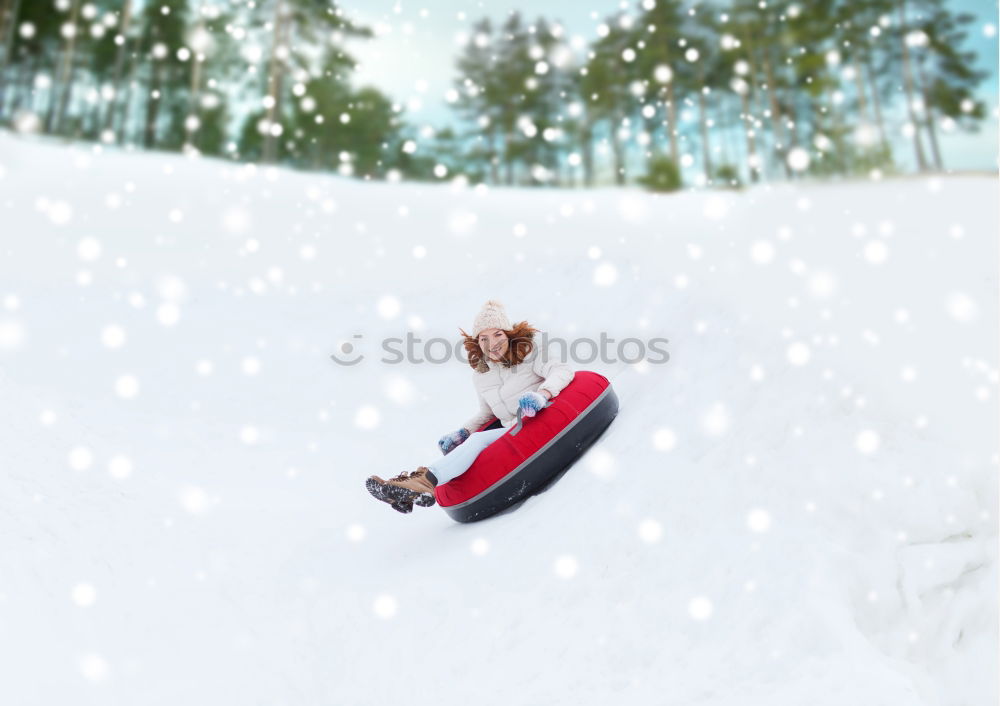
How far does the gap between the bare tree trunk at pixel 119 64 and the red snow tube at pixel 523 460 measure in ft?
54.2

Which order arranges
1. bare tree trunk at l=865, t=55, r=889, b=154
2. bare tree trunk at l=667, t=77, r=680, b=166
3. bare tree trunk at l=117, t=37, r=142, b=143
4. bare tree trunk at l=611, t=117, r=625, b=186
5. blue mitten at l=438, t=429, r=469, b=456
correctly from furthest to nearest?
bare tree trunk at l=117, t=37, r=142, b=143
bare tree trunk at l=611, t=117, r=625, b=186
bare tree trunk at l=667, t=77, r=680, b=166
bare tree trunk at l=865, t=55, r=889, b=154
blue mitten at l=438, t=429, r=469, b=456

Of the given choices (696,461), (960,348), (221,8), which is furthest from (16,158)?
(960,348)

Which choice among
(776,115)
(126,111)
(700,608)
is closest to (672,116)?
(776,115)

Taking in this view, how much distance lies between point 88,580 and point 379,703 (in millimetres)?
1722

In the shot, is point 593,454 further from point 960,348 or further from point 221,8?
point 221,8

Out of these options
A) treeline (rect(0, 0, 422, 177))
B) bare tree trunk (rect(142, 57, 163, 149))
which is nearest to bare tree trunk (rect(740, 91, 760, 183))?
treeline (rect(0, 0, 422, 177))

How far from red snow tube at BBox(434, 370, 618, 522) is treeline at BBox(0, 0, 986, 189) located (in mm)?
7128

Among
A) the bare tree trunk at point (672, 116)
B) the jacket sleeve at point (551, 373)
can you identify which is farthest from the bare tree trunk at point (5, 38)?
the jacket sleeve at point (551, 373)

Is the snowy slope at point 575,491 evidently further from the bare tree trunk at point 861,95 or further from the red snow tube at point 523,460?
the bare tree trunk at point 861,95

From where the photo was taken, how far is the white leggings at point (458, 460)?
363 centimetres

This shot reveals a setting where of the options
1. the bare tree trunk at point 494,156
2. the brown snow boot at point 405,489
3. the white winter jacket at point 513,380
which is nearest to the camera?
the brown snow boot at point 405,489

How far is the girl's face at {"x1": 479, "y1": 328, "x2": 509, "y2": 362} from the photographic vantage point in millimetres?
3947

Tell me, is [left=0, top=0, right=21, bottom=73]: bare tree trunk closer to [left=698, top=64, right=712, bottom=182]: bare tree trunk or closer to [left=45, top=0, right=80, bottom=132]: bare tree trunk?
[left=45, top=0, right=80, bottom=132]: bare tree trunk

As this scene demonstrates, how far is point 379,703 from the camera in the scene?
249 cm
